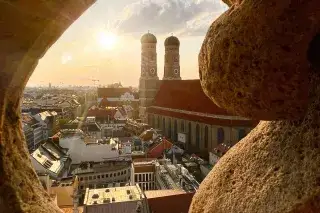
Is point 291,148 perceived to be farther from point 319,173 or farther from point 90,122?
point 90,122

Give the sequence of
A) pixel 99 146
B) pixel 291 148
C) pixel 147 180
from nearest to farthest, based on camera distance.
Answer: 1. pixel 291 148
2. pixel 147 180
3. pixel 99 146

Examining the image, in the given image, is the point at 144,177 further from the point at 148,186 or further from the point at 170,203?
the point at 170,203

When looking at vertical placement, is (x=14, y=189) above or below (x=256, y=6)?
below

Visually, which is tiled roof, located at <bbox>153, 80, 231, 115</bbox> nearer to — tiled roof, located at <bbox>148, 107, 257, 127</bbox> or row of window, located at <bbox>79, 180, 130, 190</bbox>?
tiled roof, located at <bbox>148, 107, 257, 127</bbox>

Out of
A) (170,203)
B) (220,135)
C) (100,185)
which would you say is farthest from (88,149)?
(170,203)

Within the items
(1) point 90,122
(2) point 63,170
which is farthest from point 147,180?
(1) point 90,122

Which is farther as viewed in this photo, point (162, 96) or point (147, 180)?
point (162, 96)

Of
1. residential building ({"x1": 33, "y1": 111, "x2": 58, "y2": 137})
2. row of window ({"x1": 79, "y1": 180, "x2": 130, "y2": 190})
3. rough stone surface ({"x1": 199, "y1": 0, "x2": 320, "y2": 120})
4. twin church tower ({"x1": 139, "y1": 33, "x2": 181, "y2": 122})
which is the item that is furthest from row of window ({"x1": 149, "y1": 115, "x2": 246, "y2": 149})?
rough stone surface ({"x1": 199, "y1": 0, "x2": 320, "y2": 120})
